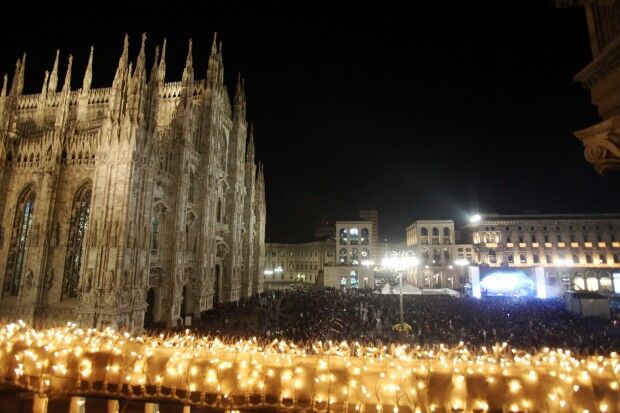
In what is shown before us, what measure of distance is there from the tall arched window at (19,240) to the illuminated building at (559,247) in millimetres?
64690

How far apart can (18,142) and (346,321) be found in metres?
35.1

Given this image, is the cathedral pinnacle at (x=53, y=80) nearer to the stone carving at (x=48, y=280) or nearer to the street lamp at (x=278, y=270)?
the stone carving at (x=48, y=280)

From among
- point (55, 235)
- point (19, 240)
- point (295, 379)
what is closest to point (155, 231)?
point (55, 235)

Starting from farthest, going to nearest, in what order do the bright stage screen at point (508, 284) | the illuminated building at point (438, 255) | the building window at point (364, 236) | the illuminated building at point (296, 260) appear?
the illuminated building at point (296, 260), the building window at point (364, 236), the illuminated building at point (438, 255), the bright stage screen at point (508, 284)

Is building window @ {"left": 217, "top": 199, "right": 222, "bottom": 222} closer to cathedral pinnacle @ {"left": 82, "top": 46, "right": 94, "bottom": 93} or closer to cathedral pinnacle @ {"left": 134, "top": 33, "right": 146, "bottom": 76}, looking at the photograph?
cathedral pinnacle @ {"left": 134, "top": 33, "right": 146, "bottom": 76}

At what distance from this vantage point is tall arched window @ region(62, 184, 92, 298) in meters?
28.4

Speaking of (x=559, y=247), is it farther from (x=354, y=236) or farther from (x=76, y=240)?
(x=76, y=240)

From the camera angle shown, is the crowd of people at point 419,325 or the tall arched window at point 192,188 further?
the tall arched window at point 192,188

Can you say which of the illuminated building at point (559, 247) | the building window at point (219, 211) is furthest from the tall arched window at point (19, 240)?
the illuminated building at point (559, 247)

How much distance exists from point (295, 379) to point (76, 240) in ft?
97.7

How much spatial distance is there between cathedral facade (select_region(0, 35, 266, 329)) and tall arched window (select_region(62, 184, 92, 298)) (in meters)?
0.08

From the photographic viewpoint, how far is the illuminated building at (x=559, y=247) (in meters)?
61.8

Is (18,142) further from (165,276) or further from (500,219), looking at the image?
(500,219)

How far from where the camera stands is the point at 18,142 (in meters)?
32.4
